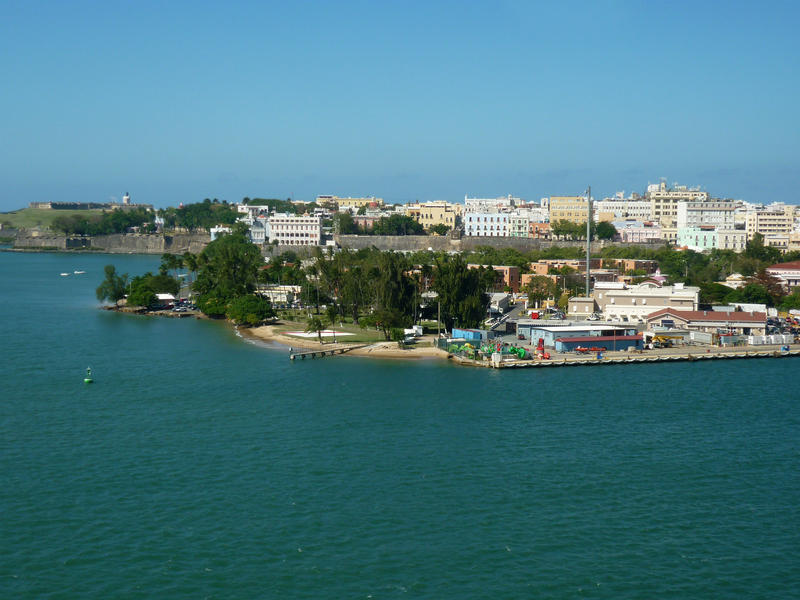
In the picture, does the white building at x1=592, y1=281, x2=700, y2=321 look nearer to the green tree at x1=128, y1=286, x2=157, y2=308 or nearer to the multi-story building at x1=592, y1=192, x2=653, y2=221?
the green tree at x1=128, y1=286, x2=157, y2=308

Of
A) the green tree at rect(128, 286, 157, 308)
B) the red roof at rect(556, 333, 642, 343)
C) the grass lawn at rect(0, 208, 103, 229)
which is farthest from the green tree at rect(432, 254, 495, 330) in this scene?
the grass lawn at rect(0, 208, 103, 229)

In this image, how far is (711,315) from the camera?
22797 mm

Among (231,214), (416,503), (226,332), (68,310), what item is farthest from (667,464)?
(231,214)

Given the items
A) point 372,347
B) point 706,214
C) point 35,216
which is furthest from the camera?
point 35,216

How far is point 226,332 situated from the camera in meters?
24.0

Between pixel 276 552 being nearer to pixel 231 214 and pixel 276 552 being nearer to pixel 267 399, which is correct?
pixel 267 399

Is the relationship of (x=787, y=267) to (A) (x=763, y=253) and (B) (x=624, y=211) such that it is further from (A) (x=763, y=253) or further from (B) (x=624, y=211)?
(B) (x=624, y=211)

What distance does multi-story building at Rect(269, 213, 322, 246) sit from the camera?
55500mm

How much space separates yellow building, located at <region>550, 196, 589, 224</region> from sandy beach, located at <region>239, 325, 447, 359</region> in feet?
116

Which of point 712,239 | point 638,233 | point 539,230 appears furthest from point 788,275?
point 539,230

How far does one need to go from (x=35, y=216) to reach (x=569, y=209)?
232ft

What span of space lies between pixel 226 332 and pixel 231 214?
Result: 48295mm

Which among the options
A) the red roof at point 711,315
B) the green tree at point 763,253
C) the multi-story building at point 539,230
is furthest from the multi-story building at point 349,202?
the red roof at point 711,315

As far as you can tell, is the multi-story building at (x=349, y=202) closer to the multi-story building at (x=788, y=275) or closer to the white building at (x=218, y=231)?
the white building at (x=218, y=231)
